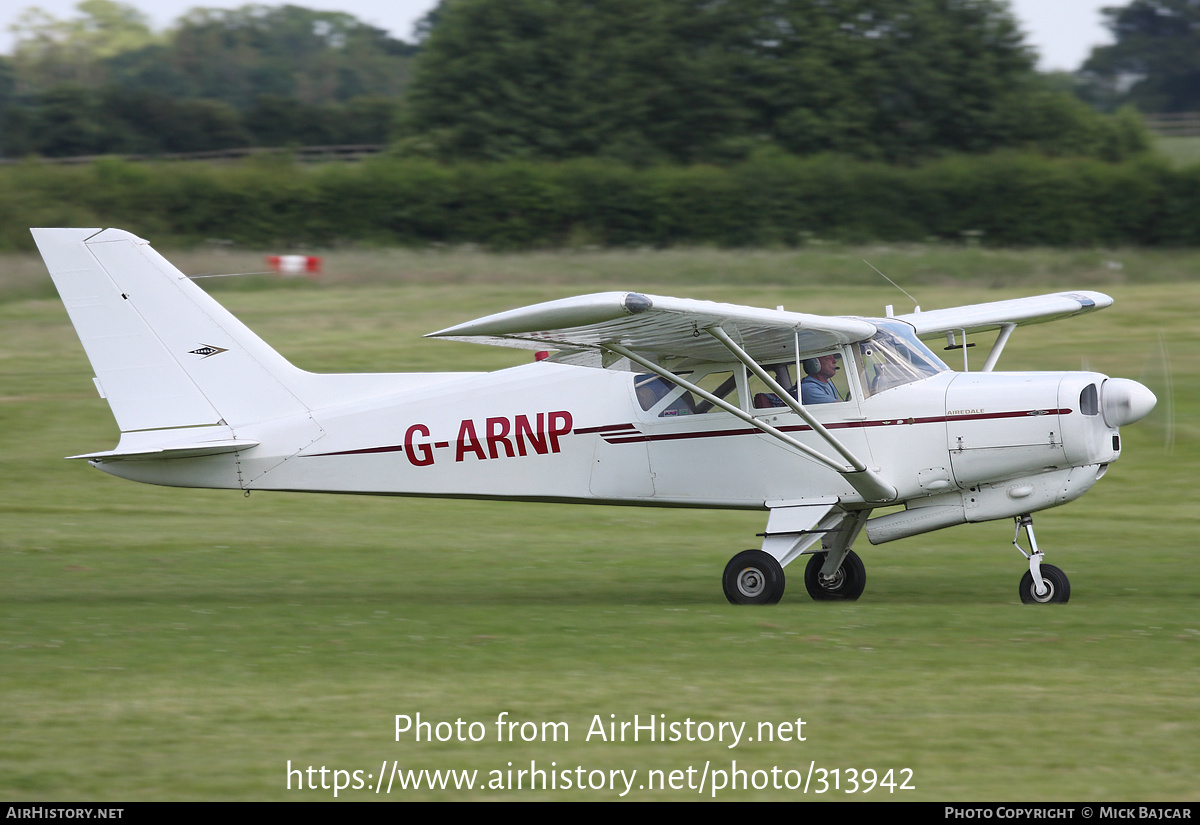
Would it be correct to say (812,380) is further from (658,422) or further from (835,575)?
(835,575)

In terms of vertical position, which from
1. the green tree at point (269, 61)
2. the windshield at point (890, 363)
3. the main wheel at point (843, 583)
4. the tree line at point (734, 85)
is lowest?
the main wheel at point (843, 583)

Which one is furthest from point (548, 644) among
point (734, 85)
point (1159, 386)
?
point (734, 85)

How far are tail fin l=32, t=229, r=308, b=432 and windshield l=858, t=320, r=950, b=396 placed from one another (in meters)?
5.02

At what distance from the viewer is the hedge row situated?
3584 cm

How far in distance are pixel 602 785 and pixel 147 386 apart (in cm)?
715

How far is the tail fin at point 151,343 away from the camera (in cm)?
1186

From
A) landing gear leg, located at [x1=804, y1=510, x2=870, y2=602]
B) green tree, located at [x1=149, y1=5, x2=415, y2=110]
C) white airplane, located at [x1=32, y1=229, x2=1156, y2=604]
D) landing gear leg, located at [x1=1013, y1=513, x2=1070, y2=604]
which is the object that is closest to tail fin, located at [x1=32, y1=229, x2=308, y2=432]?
white airplane, located at [x1=32, y1=229, x2=1156, y2=604]

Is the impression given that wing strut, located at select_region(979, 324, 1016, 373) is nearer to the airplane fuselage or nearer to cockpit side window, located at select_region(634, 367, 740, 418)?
the airplane fuselage

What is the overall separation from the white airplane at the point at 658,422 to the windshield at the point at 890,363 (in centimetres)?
1

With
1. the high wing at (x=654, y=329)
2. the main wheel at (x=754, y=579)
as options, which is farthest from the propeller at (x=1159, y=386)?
the main wheel at (x=754, y=579)

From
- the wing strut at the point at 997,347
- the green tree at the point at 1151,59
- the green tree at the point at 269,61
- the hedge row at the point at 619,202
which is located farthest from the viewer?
the green tree at the point at 269,61

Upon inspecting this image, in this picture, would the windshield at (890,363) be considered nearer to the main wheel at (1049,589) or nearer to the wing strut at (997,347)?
the wing strut at (997,347)
